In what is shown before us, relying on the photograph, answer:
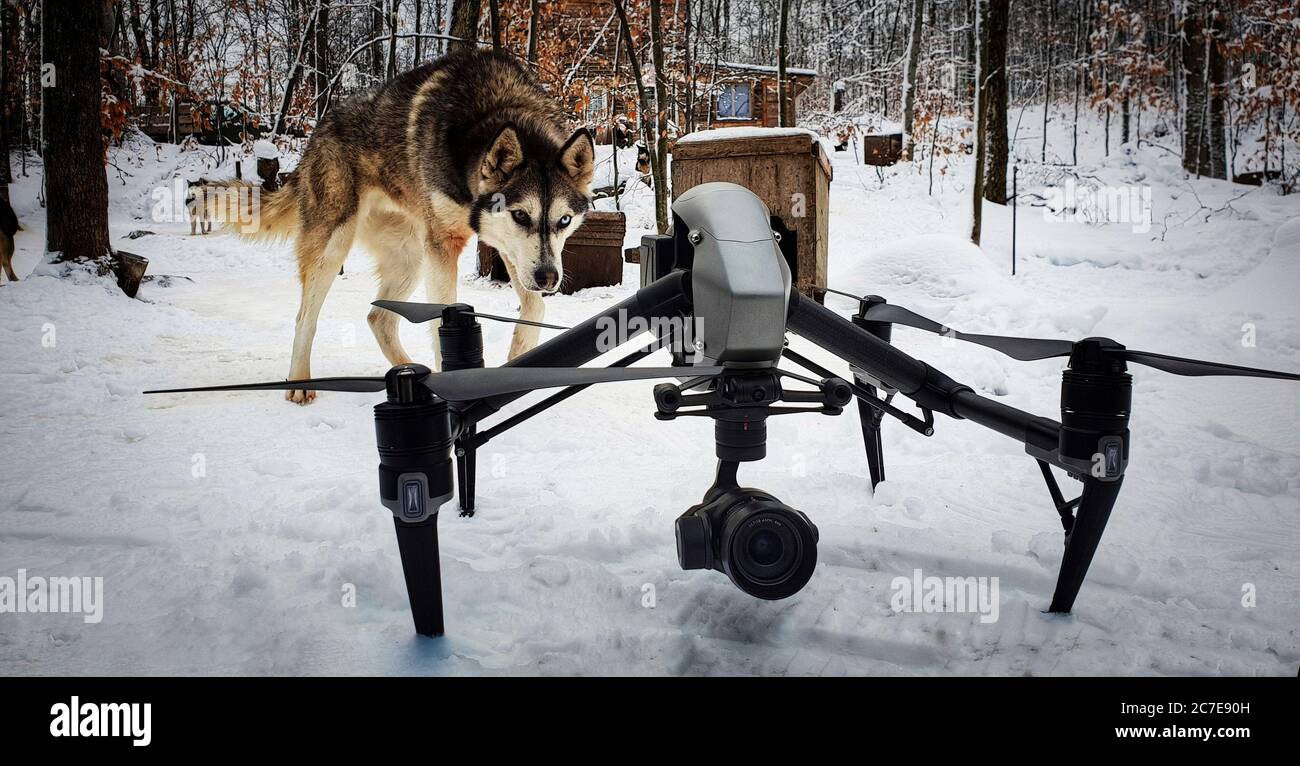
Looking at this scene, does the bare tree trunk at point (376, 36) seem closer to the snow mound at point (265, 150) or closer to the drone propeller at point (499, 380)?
the snow mound at point (265, 150)

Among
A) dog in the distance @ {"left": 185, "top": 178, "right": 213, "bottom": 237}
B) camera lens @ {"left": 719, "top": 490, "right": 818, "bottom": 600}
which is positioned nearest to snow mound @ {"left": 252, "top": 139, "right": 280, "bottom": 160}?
dog in the distance @ {"left": 185, "top": 178, "right": 213, "bottom": 237}

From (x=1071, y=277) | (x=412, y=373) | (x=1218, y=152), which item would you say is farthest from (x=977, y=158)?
(x=1218, y=152)

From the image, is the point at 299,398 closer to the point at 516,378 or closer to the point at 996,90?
the point at 516,378

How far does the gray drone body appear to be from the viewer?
40.5 inches

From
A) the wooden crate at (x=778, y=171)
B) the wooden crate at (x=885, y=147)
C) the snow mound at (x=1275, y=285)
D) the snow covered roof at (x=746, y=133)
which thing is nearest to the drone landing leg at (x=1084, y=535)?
the wooden crate at (x=778, y=171)

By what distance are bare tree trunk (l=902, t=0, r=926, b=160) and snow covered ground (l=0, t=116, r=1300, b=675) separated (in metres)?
10.9

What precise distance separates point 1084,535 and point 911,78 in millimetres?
15052

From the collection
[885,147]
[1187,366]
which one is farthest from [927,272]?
[885,147]

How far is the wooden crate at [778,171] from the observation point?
430 centimetres

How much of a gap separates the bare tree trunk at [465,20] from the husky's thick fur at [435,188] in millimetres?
3372

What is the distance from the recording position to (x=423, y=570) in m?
1.00

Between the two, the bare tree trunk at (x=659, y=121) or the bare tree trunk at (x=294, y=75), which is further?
the bare tree trunk at (x=659, y=121)
